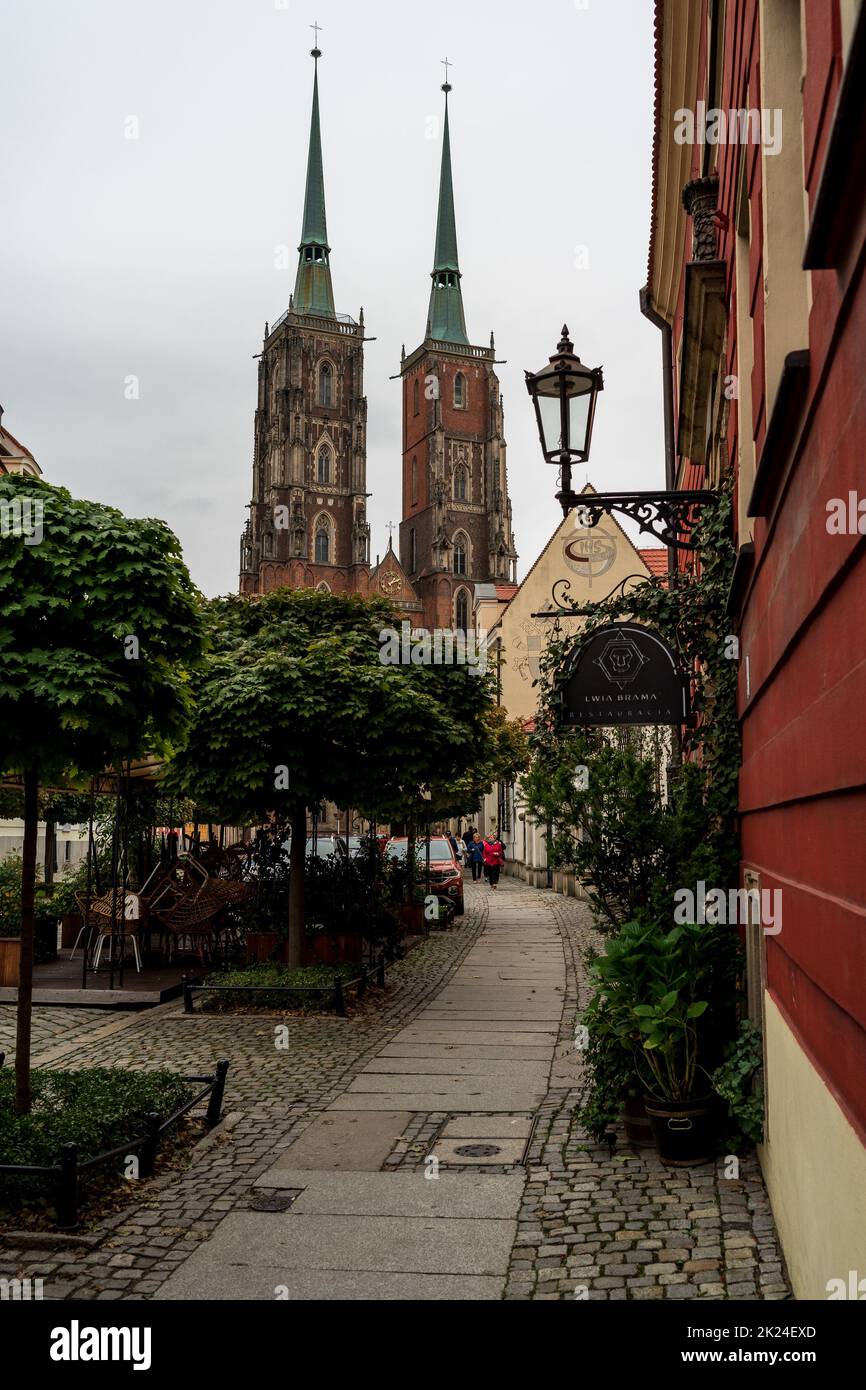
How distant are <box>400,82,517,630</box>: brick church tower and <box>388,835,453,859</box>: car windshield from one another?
208 feet

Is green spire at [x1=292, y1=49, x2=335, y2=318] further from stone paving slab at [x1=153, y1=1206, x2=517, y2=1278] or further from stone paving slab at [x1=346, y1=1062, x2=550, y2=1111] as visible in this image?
stone paving slab at [x1=153, y1=1206, x2=517, y2=1278]

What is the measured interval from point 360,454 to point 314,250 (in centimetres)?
1933

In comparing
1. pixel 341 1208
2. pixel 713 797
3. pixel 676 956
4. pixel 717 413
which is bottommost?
pixel 341 1208

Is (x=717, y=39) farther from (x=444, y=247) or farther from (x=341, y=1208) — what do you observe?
(x=444, y=247)

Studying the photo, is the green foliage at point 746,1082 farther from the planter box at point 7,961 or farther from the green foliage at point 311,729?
the planter box at point 7,961

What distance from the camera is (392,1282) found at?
5125 millimetres

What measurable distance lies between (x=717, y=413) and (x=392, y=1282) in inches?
267

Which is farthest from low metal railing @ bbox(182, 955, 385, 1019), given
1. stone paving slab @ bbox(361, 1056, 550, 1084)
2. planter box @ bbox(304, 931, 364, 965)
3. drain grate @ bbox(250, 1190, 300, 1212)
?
drain grate @ bbox(250, 1190, 300, 1212)

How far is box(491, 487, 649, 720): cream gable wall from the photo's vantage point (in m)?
39.4

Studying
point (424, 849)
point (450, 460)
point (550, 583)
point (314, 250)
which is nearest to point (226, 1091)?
point (424, 849)

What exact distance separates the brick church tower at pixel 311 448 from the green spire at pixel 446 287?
20.9 ft

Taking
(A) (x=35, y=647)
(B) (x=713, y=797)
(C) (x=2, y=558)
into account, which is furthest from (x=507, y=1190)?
(C) (x=2, y=558)

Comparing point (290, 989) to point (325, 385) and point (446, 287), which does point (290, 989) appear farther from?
point (446, 287)
